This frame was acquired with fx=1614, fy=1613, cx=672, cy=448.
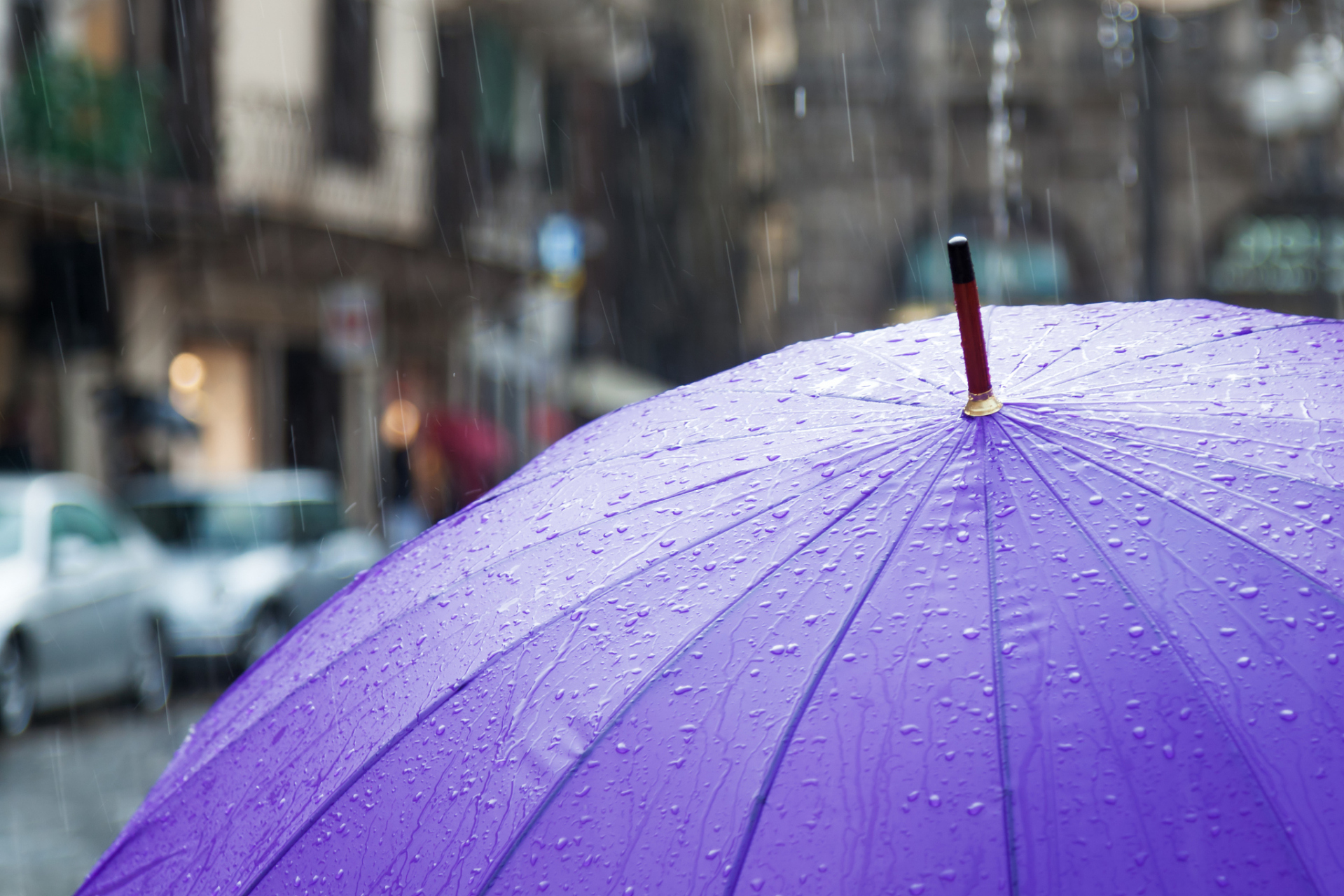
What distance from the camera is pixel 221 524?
1294 cm

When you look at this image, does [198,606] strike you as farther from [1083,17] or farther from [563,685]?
[1083,17]

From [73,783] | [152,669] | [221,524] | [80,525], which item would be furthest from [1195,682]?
[221,524]

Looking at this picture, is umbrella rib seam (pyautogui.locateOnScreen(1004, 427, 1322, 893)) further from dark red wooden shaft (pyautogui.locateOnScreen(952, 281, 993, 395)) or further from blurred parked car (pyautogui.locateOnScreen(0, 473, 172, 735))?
blurred parked car (pyautogui.locateOnScreen(0, 473, 172, 735))

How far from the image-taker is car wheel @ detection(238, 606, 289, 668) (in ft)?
38.6

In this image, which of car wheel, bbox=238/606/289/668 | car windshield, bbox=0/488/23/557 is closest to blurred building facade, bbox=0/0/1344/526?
car wheel, bbox=238/606/289/668

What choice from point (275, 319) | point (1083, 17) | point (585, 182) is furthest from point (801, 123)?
point (275, 319)

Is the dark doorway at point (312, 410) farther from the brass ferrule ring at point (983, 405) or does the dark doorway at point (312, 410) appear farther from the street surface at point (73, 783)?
the brass ferrule ring at point (983, 405)

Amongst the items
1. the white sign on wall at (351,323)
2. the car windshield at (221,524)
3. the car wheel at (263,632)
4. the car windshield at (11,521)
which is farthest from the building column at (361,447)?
the car windshield at (11,521)

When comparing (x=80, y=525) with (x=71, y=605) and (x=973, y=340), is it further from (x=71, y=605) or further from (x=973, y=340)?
(x=973, y=340)

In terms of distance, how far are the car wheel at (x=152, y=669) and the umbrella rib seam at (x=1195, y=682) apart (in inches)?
395

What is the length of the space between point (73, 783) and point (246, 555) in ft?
15.3

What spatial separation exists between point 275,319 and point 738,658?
18.9 metres

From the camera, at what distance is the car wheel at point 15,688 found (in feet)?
29.4

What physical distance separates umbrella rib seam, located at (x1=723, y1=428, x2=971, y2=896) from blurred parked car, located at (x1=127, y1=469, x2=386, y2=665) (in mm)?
10607
